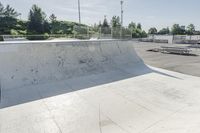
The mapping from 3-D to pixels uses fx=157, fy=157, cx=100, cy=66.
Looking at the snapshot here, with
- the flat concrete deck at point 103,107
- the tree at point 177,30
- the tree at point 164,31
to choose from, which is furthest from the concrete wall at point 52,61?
the tree at point 164,31

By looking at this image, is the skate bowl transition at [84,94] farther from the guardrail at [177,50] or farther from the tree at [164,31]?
the tree at [164,31]

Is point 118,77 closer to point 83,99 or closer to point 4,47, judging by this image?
point 83,99

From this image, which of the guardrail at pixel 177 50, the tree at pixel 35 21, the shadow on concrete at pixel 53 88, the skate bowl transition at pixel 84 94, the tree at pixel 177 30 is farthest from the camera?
the tree at pixel 177 30

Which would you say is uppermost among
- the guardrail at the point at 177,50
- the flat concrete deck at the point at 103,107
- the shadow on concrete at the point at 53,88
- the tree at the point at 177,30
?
the tree at the point at 177,30

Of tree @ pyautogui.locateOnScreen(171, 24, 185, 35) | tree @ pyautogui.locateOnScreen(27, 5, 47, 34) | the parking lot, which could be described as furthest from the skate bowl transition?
tree @ pyautogui.locateOnScreen(171, 24, 185, 35)

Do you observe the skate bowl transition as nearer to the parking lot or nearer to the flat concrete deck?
the flat concrete deck

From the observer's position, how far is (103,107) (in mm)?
4926

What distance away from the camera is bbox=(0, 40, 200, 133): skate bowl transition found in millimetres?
4000

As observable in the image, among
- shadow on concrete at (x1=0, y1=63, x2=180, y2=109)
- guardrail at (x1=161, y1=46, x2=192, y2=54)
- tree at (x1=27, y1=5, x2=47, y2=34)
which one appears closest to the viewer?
shadow on concrete at (x1=0, y1=63, x2=180, y2=109)

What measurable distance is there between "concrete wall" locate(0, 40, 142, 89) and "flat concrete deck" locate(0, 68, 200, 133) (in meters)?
0.65

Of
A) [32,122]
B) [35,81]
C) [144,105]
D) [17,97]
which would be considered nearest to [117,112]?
[144,105]

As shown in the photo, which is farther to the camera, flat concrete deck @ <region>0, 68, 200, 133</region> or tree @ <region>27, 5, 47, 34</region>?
tree @ <region>27, 5, 47, 34</region>

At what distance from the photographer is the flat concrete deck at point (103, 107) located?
3872 millimetres

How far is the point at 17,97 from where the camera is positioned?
5.51 m
